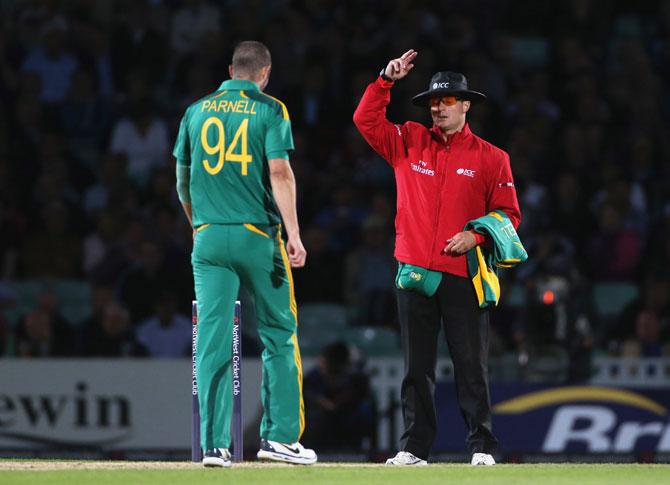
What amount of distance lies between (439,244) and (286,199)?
113cm

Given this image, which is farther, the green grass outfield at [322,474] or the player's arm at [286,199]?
the player's arm at [286,199]

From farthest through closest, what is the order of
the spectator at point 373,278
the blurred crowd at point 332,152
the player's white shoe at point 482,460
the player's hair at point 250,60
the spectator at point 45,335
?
the spectator at point 373,278 → the blurred crowd at point 332,152 → the spectator at point 45,335 → the player's white shoe at point 482,460 → the player's hair at point 250,60

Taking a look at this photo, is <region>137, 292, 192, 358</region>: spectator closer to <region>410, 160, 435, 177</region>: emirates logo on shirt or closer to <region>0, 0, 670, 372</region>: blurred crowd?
<region>0, 0, 670, 372</region>: blurred crowd

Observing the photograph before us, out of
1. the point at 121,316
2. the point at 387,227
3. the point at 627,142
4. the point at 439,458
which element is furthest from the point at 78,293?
the point at 627,142

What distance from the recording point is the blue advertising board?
13781 mm

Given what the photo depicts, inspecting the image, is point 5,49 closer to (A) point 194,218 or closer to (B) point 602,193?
(B) point 602,193

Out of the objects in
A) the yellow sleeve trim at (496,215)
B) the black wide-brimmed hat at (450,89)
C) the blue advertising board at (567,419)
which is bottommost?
the blue advertising board at (567,419)

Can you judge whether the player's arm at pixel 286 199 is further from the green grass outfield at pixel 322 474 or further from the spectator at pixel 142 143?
the spectator at pixel 142 143

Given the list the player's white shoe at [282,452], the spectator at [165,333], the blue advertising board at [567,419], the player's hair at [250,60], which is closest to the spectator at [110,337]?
the spectator at [165,333]

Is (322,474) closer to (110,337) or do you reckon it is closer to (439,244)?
(439,244)

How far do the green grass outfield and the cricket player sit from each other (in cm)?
31

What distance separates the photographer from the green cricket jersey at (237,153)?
8.33 metres

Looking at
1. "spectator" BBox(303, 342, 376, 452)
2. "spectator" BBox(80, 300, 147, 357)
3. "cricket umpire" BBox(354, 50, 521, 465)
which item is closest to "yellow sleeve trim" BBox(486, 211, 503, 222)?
"cricket umpire" BBox(354, 50, 521, 465)

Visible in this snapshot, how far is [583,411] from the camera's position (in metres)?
13.8
